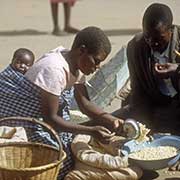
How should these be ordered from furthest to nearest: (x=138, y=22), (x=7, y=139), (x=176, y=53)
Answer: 1. (x=138, y=22)
2. (x=176, y=53)
3. (x=7, y=139)

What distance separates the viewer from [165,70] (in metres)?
5.22

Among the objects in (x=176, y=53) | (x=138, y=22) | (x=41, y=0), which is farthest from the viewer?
(x=41, y=0)

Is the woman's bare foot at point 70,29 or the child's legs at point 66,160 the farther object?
the woman's bare foot at point 70,29

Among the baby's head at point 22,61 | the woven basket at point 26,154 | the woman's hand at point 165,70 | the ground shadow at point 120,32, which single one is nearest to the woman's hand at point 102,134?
the woven basket at point 26,154

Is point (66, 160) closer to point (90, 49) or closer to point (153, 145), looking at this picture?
point (153, 145)

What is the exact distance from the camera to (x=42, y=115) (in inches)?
185

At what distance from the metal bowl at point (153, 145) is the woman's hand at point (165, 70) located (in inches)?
16.4

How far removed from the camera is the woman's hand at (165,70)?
5211mm

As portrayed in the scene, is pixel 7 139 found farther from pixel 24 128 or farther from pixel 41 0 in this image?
pixel 41 0

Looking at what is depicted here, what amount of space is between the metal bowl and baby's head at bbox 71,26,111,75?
0.61m

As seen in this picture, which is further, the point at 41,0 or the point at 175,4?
the point at 41,0

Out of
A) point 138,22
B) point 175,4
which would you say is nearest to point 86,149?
point 138,22

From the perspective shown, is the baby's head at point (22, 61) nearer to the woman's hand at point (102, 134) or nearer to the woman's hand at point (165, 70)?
the woman's hand at point (165, 70)

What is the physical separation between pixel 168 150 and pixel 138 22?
236 inches
